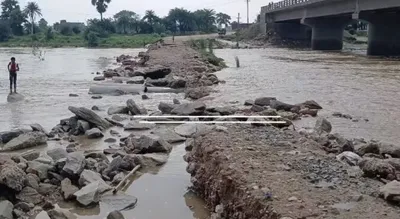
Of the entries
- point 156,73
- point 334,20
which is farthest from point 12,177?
point 334,20

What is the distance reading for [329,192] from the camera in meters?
6.02

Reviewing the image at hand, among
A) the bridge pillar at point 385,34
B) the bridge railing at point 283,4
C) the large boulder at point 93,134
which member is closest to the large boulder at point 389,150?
the large boulder at point 93,134

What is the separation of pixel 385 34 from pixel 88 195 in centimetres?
4622

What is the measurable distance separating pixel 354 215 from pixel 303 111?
35.6 ft

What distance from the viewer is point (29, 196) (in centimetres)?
746

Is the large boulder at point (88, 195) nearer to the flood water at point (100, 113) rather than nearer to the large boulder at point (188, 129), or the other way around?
the flood water at point (100, 113)

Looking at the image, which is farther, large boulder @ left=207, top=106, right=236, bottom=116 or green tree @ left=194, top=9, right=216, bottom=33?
green tree @ left=194, top=9, right=216, bottom=33

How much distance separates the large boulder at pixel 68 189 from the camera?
7633mm

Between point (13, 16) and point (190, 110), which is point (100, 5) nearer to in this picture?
point (13, 16)

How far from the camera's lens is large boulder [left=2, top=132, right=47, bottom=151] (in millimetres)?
11180

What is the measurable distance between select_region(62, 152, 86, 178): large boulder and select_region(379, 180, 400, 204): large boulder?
4968mm

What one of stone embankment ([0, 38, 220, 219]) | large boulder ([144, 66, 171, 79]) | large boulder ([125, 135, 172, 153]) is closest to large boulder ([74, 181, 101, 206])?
stone embankment ([0, 38, 220, 219])

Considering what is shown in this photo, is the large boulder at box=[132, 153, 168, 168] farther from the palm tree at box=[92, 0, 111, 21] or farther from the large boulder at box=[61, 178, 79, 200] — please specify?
the palm tree at box=[92, 0, 111, 21]

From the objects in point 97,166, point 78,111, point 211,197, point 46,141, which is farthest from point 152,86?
point 211,197
